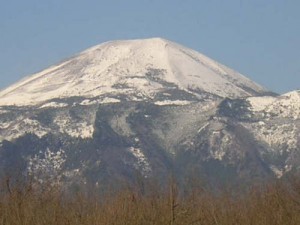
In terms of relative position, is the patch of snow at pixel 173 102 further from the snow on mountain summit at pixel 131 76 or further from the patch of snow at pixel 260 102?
the patch of snow at pixel 260 102

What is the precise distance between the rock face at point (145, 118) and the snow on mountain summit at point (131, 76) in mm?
212

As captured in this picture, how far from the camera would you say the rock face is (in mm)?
147125

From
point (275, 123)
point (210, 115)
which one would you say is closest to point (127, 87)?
point (210, 115)

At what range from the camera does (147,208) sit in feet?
78.0

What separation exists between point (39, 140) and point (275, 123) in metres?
43.1

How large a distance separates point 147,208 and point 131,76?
15749 cm

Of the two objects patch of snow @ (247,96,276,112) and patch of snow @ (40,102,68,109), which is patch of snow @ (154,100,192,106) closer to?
patch of snow @ (247,96,276,112)

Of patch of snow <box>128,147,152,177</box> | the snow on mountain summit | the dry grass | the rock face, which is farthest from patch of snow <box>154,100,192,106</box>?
the dry grass

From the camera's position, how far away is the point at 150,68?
7254 inches

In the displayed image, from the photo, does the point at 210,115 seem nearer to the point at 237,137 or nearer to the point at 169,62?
the point at 237,137

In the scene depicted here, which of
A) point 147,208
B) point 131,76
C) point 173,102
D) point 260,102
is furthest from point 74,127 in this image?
point 147,208

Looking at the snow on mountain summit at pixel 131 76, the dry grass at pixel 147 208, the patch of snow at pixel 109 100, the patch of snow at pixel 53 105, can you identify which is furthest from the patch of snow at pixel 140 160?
the dry grass at pixel 147 208

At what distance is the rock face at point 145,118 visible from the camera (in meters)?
147

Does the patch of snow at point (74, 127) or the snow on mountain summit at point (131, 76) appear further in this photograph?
the snow on mountain summit at point (131, 76)
